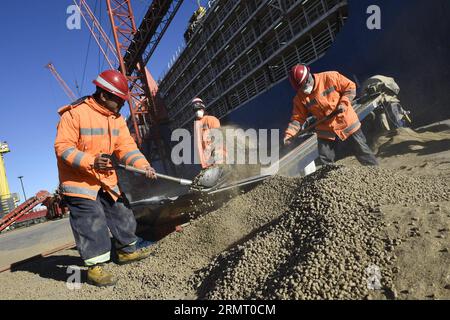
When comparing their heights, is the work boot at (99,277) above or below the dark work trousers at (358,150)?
below

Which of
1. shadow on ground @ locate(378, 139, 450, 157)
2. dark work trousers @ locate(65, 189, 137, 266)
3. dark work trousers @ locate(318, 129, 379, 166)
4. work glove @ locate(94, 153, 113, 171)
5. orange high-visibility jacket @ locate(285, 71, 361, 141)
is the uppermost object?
orange high-visibility jacket @ locate(285, 71, 361, 141)

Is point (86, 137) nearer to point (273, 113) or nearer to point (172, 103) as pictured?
point (273, 113)

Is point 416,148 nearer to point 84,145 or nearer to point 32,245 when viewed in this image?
point 84,145

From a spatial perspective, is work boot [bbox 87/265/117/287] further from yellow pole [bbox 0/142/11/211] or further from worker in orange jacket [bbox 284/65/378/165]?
yellow pole [bbox 0/142/11/211]

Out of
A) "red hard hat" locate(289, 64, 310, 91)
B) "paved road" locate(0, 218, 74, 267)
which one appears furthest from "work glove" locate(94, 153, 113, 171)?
"paved road" locate(0, 218, 74, 267)

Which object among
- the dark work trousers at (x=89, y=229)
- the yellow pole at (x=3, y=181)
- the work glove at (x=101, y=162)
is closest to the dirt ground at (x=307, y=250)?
the dark work trousers at (x=89, y=229)

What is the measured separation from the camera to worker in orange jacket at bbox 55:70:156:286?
3.10 m

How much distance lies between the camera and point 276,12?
16.3 m

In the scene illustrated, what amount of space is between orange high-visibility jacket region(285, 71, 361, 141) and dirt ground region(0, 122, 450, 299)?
3.19ft

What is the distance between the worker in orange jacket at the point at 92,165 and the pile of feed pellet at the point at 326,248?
1155mm

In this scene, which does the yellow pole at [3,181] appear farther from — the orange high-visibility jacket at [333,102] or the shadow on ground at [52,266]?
the orange high-visibility jacket at [333,102]

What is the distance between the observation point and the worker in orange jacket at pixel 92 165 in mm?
3098
